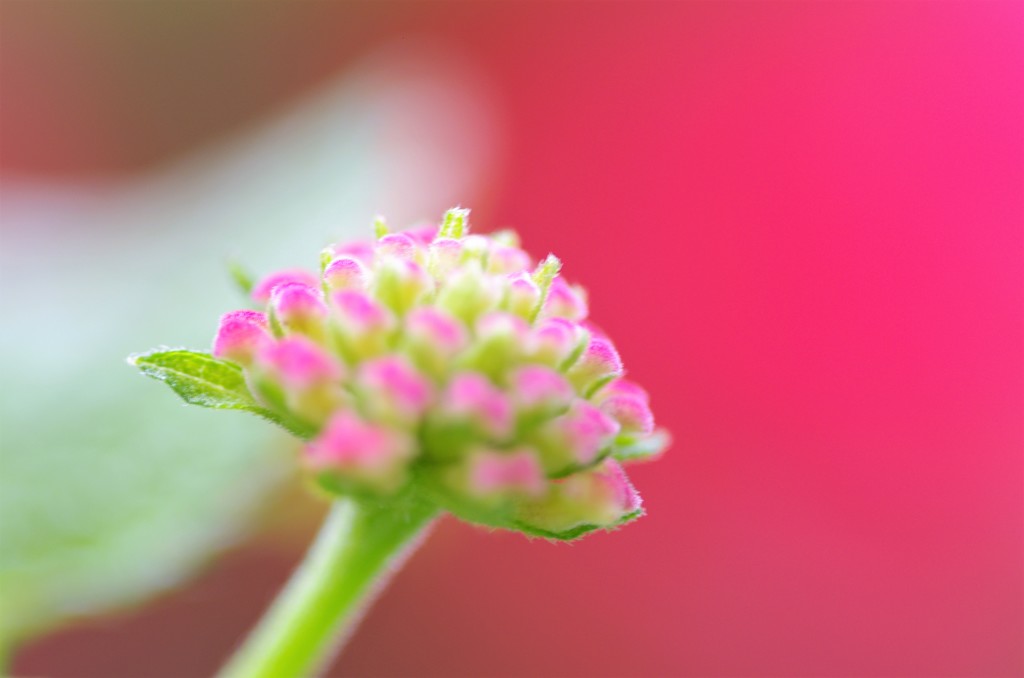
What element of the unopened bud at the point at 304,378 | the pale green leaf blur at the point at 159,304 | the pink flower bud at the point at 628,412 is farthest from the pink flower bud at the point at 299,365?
the pale green leaf blur at the point at 159,304

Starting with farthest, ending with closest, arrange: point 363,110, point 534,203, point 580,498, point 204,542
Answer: point 534,203, point 363,110, point 204,542, point 580,498

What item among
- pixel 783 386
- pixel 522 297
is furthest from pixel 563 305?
pixel 783 386

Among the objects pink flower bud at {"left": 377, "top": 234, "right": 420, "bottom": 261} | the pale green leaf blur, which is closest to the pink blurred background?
the pale green leaf blur

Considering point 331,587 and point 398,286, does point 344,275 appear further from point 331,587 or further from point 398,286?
point 331,587

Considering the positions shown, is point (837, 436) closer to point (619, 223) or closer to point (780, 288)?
point (780, 288)

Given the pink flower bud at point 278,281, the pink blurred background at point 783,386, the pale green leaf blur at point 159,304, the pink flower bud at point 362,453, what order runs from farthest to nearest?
the pink blurred background at point 783,386, the pale green leaf blur at point 159,304, the pink flower bud at point 278,281, the pink flower bud at point 362,453

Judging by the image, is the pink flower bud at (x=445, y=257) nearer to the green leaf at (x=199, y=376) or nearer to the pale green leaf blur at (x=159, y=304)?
the green leaf at (x=199, y=376)

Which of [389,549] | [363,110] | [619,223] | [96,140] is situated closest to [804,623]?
[619,223]
